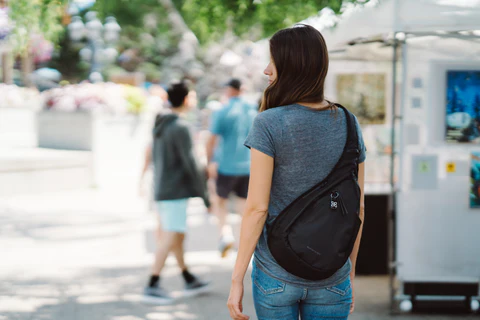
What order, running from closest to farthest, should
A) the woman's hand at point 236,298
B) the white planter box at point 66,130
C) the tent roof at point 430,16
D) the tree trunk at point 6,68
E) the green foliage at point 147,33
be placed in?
the woman's hand at point 236,298 → the tent roof at point 430,16 → the white planter box at point 66,130 → the tree trunk at point 6,68 → the green foliage at point 147,33

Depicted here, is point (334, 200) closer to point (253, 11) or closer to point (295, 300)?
point (295, 300)

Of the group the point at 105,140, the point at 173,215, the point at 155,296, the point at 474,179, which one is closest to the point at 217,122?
the point at 173,215

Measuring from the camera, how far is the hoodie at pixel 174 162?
593 cm

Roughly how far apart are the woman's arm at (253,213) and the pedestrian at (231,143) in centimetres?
514

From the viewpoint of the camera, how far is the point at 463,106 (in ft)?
19.4

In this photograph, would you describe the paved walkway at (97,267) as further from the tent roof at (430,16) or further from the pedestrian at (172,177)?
the tent roof at (430,16)

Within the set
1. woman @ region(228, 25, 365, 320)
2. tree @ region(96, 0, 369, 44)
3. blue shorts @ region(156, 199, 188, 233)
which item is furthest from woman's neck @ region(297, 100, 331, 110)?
tree @ region(96, 0, 369, 44)

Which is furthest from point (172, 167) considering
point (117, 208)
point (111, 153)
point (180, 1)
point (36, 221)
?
point (180, 1)

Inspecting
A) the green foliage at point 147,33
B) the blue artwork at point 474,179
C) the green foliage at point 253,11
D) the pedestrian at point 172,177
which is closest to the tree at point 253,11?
the green foliage at point 253,11

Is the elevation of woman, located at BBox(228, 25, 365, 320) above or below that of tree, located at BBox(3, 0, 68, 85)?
below

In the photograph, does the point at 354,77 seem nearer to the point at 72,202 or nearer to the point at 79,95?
the point at 72,202

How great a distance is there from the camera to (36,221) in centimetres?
992

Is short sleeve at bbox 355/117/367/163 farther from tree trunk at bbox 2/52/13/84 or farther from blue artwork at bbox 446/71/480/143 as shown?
tree trunk at bbox 2/52/13/84

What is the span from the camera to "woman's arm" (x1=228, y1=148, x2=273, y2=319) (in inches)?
92.1
